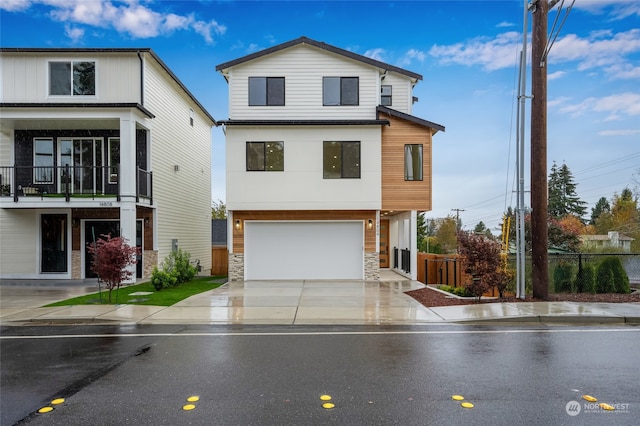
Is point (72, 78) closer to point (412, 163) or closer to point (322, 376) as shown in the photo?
point (412, 163)

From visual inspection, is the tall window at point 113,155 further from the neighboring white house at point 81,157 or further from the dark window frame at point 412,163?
the dark window frame at point 412,163

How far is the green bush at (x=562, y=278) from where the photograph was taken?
14001mm

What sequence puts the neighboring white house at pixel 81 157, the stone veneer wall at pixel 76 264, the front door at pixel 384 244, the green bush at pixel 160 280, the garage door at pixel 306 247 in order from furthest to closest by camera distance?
the front door at pixel 384 244 < the garage door at pixel 306 247 < the stone veneer wall at pixel 76 264 < the neighboring white house at pixel 81 157 < the green bush at pixel 160 280

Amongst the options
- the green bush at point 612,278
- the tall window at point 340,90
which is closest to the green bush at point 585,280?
the green bush at point 612,278

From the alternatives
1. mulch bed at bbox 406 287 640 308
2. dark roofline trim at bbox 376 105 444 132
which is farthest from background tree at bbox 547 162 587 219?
mulch bed at bbox 406 287 640 308

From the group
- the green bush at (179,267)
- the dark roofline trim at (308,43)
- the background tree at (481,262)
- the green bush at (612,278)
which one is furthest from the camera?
the dark roofline trim at (308,43)

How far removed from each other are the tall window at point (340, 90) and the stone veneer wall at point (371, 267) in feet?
→ 20.0

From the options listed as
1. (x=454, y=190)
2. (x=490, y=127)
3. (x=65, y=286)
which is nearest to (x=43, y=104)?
(x=65, y=286)

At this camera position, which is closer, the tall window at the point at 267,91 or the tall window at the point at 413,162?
the tall window at the point at 267,91

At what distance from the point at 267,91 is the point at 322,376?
1345cm

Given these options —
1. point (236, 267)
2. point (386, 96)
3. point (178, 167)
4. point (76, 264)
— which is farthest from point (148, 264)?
point (386, 96)

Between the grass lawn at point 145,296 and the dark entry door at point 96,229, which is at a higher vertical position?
the dark entry door at point 96,229

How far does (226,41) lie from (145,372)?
19997 millimetres

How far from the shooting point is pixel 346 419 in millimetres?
4074
